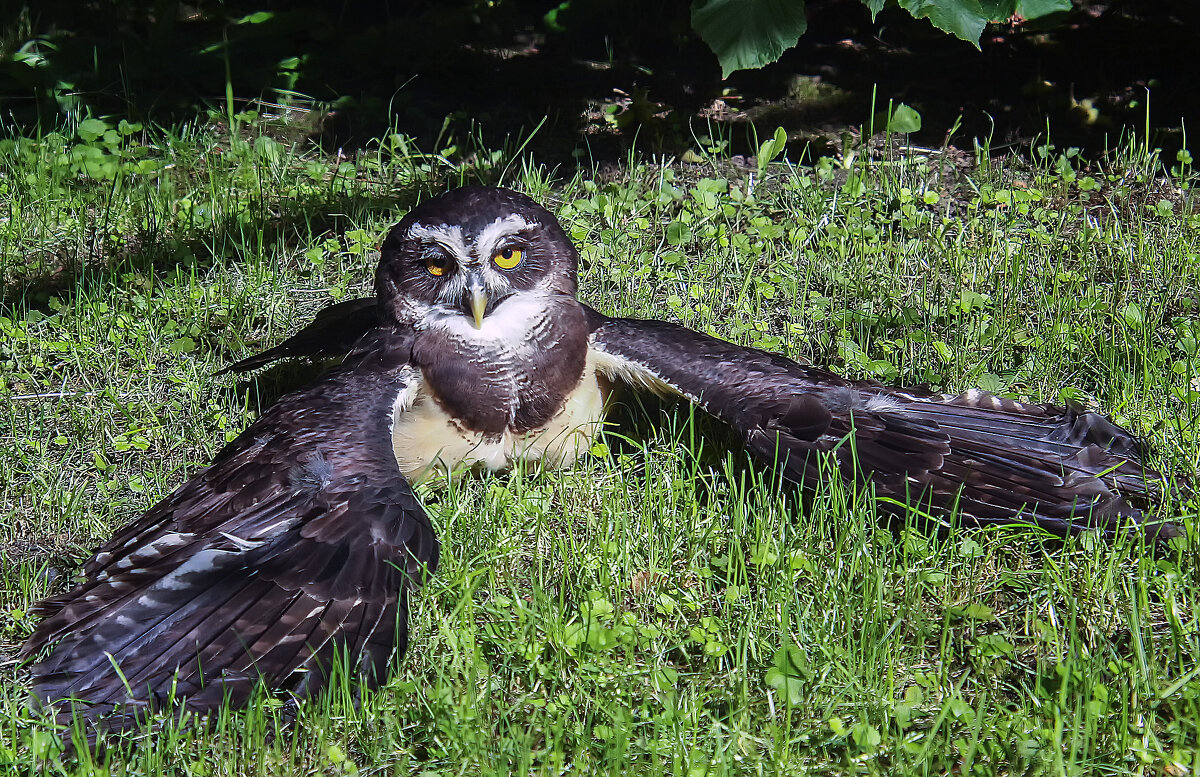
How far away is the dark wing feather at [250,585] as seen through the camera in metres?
2.62

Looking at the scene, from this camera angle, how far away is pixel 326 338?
13.3 feet

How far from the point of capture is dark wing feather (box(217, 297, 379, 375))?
3.96 meters

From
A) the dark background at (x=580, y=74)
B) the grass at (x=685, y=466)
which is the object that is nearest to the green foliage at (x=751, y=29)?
the grass at (x=685, y=466)

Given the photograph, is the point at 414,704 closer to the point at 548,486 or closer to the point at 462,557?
the point at 462,557

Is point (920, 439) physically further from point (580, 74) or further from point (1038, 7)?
point (580, 74)

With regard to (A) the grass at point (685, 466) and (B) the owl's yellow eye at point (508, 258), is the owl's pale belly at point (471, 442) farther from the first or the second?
(B) the owl's yellow eye at point (508, 258)

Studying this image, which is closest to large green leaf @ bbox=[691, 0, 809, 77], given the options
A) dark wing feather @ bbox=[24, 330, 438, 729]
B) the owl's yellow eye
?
the owl's yellow eye

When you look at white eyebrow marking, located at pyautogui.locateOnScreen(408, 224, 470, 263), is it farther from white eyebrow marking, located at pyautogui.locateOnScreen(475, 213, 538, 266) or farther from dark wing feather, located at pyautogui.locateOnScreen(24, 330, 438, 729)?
dark wing feather, located at pyautogui.locateOnScreen(24, 330, 438, 729)

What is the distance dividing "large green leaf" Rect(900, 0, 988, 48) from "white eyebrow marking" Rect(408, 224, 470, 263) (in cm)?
173

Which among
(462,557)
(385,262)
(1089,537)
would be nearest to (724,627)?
(462,557)

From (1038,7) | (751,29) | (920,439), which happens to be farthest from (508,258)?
(1038,7)

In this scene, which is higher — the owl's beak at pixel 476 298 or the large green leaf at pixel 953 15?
the large green leaf at pixel 953 15

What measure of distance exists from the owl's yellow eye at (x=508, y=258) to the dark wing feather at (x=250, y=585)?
2.45 feet

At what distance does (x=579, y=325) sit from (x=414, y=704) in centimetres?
145
